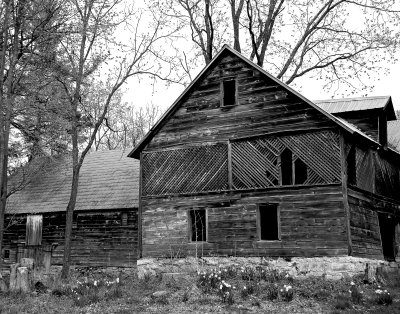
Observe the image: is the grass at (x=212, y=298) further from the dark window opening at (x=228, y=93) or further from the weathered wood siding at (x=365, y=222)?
the dark window opening at (x=228, y=93)

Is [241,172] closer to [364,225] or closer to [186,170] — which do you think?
[186,170]

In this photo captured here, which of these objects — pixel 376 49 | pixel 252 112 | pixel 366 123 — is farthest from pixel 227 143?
pixel 376 49

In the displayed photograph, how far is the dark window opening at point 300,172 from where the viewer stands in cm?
2050

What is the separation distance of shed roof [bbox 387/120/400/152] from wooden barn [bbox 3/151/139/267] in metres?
13.7

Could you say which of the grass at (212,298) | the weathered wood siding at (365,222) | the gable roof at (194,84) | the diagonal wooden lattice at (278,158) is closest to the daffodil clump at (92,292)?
the grass at (212,298)

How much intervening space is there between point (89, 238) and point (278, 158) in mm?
12383

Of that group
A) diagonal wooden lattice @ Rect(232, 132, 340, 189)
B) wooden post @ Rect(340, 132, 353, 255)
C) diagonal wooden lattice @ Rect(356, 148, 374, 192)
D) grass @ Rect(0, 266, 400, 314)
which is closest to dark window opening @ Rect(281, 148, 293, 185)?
diagonal wooden lattice @ Rect(232, 132, 340, 189)

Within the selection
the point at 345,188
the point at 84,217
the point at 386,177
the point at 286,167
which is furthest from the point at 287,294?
the point at 84,217

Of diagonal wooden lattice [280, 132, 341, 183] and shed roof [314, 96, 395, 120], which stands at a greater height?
shed roof [314, 96, 395, 120]

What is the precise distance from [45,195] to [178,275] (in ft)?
41.3

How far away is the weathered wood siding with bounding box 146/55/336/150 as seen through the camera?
2053 cm

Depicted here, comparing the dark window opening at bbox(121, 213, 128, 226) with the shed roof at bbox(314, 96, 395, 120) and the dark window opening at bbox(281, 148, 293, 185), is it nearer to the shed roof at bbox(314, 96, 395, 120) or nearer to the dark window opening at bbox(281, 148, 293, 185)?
the dark window opening at bbox(281, 148, 293, 185)

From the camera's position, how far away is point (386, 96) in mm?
24016

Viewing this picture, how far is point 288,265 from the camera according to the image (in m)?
19.4
